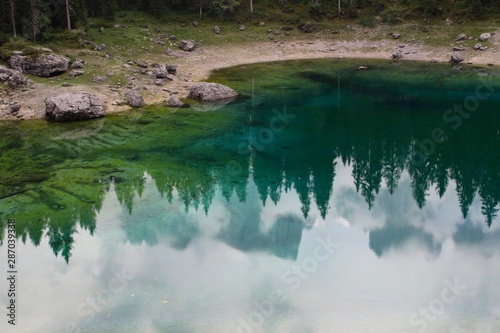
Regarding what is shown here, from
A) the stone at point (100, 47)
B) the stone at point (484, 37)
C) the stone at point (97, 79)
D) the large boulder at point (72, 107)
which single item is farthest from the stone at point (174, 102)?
the stone at point (484, 37)

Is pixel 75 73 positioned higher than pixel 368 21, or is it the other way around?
pixel 368 21

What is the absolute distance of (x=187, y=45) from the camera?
284 feet

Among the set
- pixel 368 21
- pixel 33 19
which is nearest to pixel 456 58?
pixel 368 21

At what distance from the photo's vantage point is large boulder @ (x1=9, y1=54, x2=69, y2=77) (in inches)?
→ 2354

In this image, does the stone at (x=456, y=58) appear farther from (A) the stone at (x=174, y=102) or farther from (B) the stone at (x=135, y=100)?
(B) the stone at (x=135, y=100)

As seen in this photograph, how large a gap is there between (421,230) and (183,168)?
1953 cm

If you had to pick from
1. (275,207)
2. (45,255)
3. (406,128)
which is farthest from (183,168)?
(406,128)

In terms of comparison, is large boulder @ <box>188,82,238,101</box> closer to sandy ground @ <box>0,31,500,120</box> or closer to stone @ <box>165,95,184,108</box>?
sandy ground @ <box>0,31,500,120</box>

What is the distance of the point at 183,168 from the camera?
41.1m

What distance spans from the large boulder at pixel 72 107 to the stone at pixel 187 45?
34.8 m

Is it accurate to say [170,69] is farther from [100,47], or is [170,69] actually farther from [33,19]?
[33,19]

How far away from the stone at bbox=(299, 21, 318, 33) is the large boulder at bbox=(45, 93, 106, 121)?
5673 cm

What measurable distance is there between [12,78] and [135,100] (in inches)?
555

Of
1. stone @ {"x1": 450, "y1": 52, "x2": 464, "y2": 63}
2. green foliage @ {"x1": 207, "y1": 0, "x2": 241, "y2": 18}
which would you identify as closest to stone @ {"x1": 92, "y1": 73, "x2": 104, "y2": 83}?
green foliage @ {"x1": 207, "y1": 0, "x2": 241, "y2": 18}
